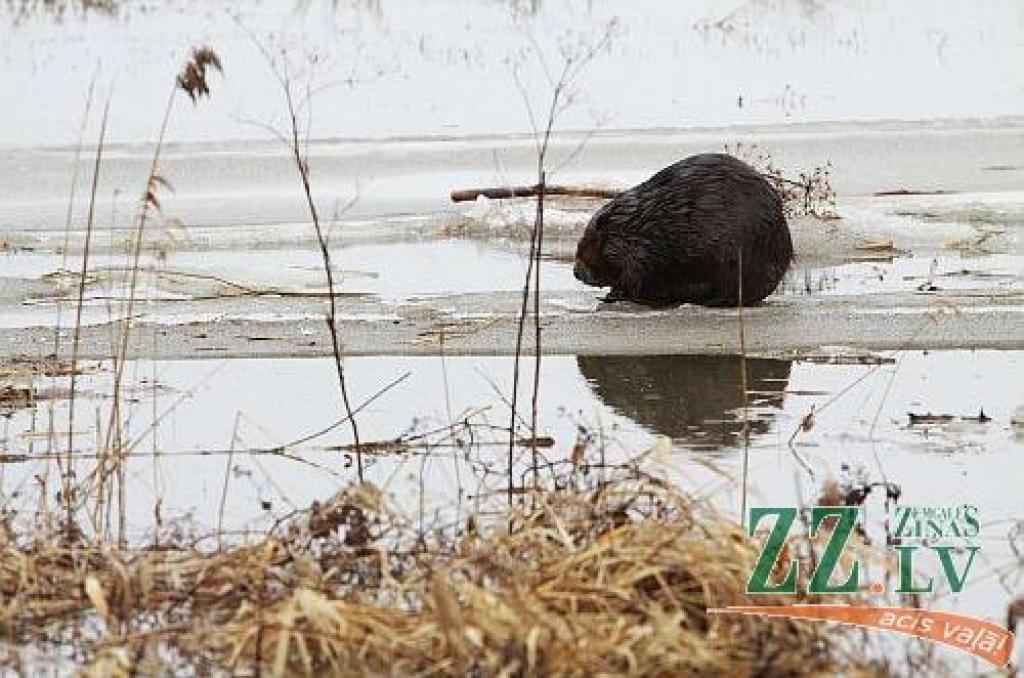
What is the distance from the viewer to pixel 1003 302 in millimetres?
7602

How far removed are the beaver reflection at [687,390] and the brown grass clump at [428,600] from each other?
48.8 inches

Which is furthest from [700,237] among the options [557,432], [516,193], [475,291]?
[557,432]

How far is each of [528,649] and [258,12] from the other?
20.9 meters

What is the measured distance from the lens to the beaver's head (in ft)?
26.0

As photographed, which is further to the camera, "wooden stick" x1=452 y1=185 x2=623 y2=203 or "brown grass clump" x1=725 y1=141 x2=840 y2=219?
"brown grass clump" x1=725 y1=141 x2=840 y2=219

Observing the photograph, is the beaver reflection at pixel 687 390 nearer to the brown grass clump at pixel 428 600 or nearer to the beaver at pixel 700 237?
the beaver at pixel 700 237

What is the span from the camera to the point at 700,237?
7.58 metres

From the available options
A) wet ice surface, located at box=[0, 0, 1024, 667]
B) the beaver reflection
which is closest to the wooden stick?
wet ice surface, located at box=[0, 0, 1024, 667]

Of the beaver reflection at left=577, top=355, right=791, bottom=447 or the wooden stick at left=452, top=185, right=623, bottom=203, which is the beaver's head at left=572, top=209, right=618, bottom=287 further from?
the beaver reflection at left=577, top=355, right=791, bottom=447

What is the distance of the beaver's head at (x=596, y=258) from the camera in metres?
7.93

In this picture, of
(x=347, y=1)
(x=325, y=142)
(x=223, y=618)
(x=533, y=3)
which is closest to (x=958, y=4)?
(x=533, y=3)

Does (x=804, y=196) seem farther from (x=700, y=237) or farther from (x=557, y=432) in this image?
(x=557, y=432)

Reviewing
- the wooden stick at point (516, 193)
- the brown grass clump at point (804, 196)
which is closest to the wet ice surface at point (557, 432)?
the wooden stick at point (516, 193)

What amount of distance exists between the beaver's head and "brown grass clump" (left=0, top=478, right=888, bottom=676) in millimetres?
3776
